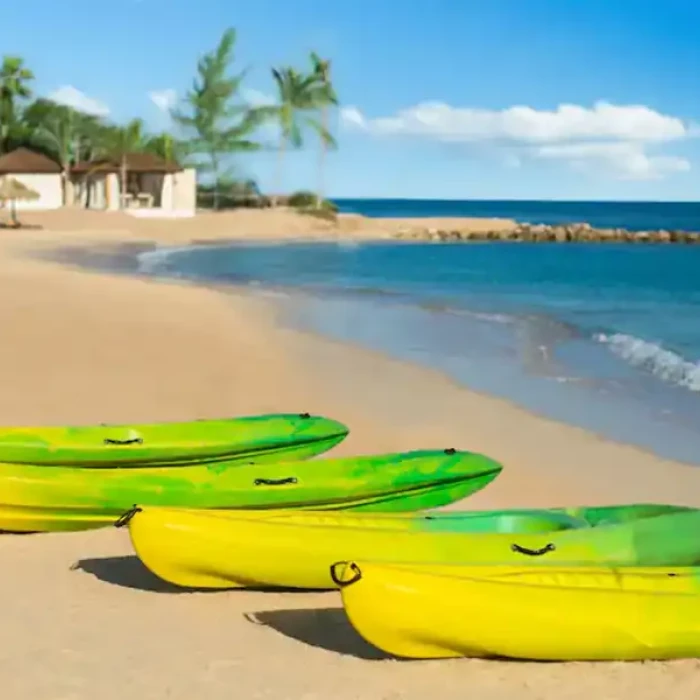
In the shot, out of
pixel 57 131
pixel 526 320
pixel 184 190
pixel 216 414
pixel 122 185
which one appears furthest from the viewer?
pixel 184 190

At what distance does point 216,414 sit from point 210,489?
3.16m

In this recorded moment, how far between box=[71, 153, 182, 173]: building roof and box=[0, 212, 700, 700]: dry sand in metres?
30.0

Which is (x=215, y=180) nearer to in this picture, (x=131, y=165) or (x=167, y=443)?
(x=131, y=165)

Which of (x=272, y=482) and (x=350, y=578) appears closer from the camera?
(x=350, y=578)

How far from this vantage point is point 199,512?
412cm

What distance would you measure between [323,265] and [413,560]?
84.7 feet

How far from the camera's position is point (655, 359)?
11.8m

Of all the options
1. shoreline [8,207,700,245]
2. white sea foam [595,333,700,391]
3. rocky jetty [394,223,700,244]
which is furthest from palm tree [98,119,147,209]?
white sea foam [595,333,700,391]

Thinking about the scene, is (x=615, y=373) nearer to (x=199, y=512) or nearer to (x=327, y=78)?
(x=199, y=512)

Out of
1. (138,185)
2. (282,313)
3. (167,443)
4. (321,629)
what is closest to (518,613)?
(321,629)

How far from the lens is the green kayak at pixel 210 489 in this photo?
4.99 m

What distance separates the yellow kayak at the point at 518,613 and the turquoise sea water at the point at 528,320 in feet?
12.2

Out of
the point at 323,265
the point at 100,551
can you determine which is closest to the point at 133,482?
the point at 100,551

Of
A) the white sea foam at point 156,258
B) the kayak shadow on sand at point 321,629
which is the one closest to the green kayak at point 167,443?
the kayak shadow on sand at point 321,629
